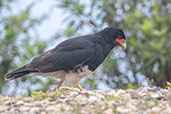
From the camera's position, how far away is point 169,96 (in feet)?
20.4

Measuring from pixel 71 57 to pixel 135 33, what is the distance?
4.60 m

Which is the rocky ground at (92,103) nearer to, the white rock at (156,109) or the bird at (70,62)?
the white rock at (156,109)

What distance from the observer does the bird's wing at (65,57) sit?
7.84 m

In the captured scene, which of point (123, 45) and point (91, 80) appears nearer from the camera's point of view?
point (123, 45)

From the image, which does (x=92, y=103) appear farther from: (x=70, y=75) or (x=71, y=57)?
(x=71, y=57)

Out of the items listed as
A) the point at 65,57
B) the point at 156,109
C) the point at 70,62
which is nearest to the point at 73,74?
the point at 70,62

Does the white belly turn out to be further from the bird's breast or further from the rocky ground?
the rocky ground

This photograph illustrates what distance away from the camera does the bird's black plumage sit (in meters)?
7.84

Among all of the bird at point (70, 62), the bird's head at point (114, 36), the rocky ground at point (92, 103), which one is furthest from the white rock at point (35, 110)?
the bird's head at point (114, 36)

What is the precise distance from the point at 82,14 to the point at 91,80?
181 cm

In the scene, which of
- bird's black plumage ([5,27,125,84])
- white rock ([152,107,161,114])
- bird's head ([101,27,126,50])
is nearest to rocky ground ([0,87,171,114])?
white rock ([152,107,161,114])

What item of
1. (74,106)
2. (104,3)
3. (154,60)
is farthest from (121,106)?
(104,3)

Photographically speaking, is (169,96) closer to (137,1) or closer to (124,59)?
(124,59)

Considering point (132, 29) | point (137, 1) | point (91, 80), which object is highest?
point (137, 1)
